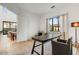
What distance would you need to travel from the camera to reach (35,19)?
170 centimetres

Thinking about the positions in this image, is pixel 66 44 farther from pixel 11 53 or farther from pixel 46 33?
pixel 11 53

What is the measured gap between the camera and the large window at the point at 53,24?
1.67 metres

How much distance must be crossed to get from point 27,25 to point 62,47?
737 millimetres

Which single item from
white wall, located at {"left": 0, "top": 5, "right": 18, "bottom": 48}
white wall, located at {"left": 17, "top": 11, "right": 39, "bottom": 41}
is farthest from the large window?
white wall, located at {"left": 0, "top": 5, "right": 18, "bottom": 48}

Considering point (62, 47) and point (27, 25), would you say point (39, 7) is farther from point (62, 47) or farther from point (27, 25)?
point (62, 47)

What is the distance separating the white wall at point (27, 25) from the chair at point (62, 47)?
1.43 ft

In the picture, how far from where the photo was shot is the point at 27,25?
67.1 inches

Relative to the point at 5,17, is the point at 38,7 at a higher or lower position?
higher

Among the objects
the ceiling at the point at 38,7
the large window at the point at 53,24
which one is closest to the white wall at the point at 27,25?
the ceiling at the point at 38,7

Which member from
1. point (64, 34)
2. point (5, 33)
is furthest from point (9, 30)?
point (64, 34)

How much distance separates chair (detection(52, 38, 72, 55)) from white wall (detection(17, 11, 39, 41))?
0.43 m

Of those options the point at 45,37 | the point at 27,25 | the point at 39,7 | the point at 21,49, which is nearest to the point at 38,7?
the point at 39,7

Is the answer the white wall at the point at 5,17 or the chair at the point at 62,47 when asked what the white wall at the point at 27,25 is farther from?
the chair at the point at 62,47
